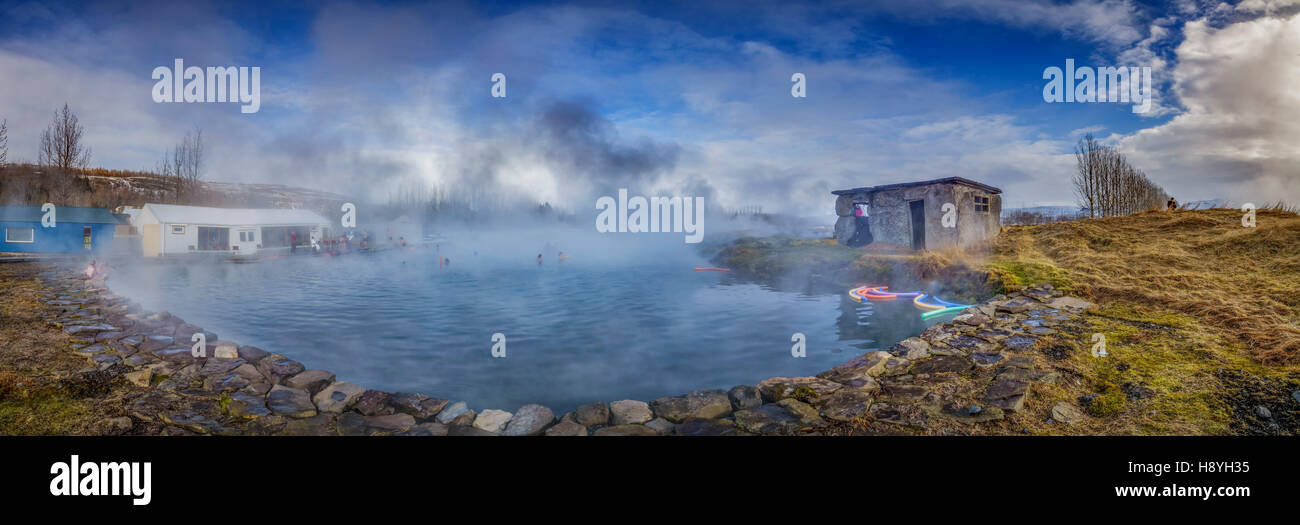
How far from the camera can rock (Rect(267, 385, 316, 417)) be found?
18.1 ft

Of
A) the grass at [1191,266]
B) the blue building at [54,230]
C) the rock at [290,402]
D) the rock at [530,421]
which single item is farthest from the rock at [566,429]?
the blue building at [54,230]

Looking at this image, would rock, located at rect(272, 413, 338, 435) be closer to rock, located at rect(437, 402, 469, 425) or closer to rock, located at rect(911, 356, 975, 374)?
rock, located at rect(437, 402, 469, 425)

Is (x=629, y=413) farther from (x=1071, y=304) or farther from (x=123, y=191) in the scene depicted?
(x=123, y=191)

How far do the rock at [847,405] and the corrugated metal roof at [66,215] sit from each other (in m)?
46.9

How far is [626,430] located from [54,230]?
4588cm

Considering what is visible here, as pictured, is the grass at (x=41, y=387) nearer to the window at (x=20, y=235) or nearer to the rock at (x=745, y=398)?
the rock at (x=745, y=398)

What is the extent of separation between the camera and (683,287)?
21.8 metres

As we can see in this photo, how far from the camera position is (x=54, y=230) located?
30734mm

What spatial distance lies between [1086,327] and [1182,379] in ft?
9.80

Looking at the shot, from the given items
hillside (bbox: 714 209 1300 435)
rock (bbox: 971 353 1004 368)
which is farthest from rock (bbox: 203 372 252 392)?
rock (bbox: 971 353 1004 368)

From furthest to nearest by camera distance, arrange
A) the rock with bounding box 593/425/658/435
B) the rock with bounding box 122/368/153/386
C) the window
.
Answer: the window
the rock with bounding box 122/368/153/386
the rock with bounding box 593/425/658/435

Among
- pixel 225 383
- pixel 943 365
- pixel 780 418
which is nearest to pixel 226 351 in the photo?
pixel 225 383

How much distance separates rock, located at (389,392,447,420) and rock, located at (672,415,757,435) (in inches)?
112

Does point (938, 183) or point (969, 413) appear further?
point (938, 183)
